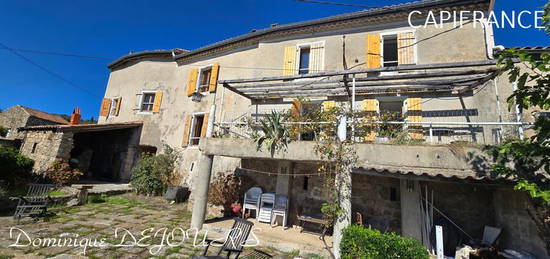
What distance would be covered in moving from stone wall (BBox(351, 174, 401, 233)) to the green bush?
291cm

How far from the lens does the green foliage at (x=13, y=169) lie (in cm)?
898

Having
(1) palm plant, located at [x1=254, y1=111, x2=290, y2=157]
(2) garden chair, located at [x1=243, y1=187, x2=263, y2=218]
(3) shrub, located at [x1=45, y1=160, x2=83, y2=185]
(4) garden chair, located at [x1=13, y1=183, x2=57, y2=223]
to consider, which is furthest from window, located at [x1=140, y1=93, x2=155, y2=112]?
(1) palm plant, located at [x1=254, y1=111, x2=290, y2=157]

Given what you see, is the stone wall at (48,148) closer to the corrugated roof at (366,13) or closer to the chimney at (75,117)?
the chimney at (75,117)

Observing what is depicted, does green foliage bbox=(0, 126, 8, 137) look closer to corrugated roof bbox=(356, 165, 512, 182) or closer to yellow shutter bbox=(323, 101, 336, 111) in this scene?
yellow shutter bbox=(323, 101, 336, 111)

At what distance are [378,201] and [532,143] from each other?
4715mm

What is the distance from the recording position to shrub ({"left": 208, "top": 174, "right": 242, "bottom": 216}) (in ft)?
28.3

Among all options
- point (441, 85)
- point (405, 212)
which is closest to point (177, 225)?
point (405, 212)

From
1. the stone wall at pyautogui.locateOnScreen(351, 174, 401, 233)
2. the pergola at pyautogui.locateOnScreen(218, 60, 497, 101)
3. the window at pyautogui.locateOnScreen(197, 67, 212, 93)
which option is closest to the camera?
the pergola at pyautogui.locateOnScreen(218, 60, 497, 101)

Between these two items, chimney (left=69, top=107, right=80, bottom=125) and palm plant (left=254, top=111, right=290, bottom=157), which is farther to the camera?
chimney (left=69, top=107, right=80, bottom=125)

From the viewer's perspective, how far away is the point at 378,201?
7.40 meters

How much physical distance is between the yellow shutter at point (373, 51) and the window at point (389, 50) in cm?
49

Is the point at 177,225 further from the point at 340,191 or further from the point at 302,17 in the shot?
the point at 302,17

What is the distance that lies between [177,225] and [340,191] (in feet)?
17.3

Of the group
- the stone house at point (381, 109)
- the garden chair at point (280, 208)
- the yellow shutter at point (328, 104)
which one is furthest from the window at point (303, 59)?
the garden chair at point (280, 208)
